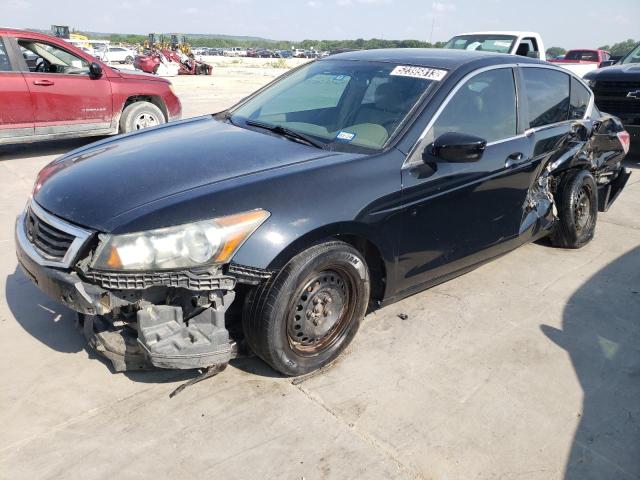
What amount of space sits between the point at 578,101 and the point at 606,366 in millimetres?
2642

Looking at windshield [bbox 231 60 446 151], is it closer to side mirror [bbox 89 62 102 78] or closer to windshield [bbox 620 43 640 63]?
side mirror [bbox 89 62 102 78]

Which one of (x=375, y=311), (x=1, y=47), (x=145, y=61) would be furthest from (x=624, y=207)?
(x=145, y=61)

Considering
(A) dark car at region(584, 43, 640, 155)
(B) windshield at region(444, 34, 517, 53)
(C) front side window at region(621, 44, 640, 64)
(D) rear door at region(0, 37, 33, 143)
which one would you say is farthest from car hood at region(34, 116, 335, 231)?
(C) front side window at region(621, 44, 640, 64)

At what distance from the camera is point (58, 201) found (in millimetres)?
2699

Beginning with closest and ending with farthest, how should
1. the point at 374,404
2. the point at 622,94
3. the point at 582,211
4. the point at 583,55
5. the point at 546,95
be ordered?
the point at 374,404 < the point at 546,95 < the point at 582,211 < the point at 622,94 < the point at 583,55

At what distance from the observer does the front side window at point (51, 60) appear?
7.50 metres

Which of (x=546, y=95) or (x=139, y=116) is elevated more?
(x=546, y=95)

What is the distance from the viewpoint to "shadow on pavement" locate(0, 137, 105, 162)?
7.84m

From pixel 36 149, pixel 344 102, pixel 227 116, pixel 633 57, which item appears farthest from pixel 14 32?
pixel 633 57

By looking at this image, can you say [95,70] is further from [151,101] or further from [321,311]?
[321,311]

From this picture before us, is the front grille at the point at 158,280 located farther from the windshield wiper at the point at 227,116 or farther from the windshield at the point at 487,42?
the windshield at the point at 487,42

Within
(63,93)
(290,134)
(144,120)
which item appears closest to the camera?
(290,134)

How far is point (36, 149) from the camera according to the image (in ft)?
27.5

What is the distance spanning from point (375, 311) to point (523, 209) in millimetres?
1406
